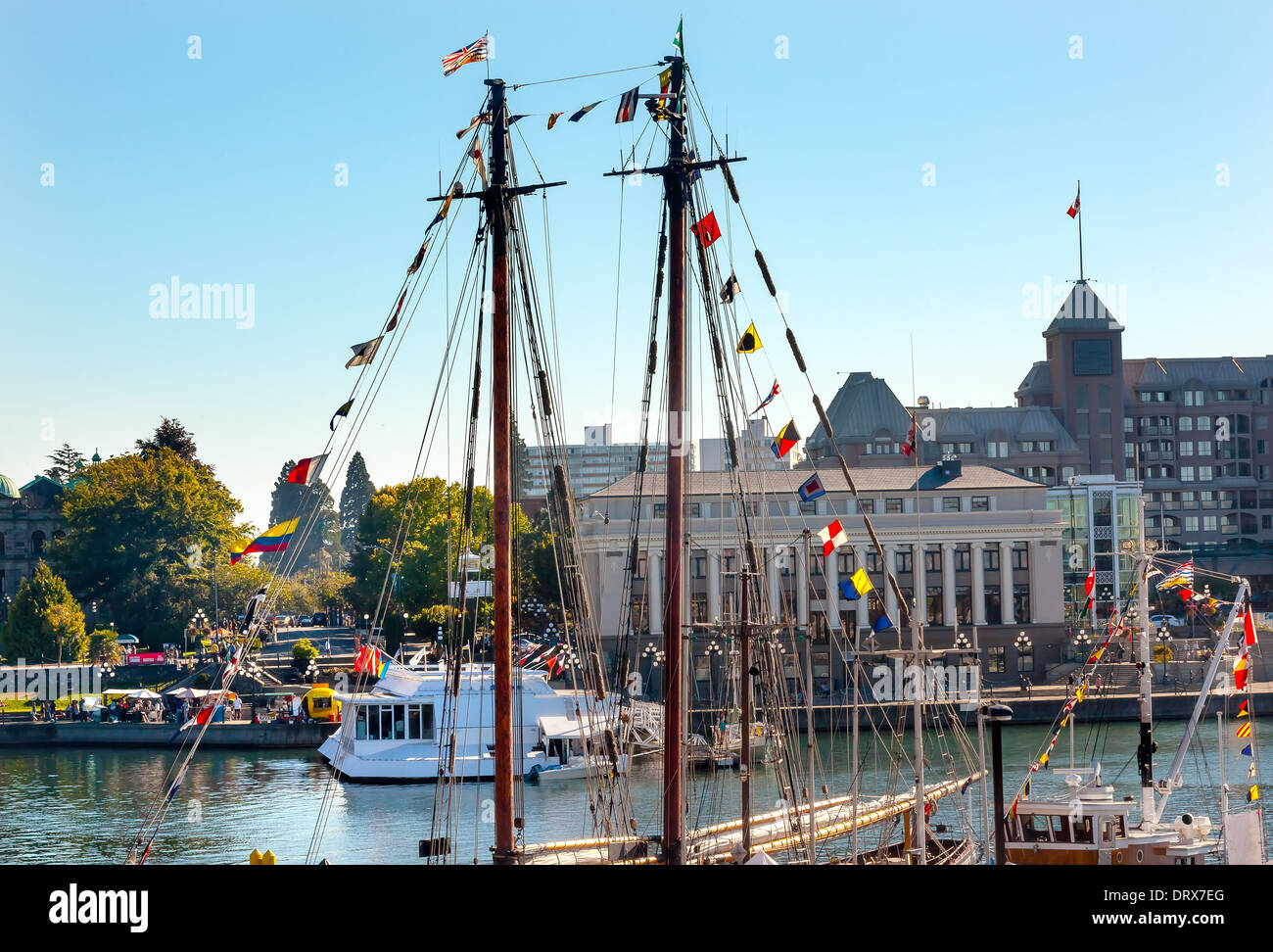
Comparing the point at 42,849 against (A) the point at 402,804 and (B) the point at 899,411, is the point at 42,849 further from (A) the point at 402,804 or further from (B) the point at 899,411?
(B) the point at 899,411

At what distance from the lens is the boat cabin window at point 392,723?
49625 mm

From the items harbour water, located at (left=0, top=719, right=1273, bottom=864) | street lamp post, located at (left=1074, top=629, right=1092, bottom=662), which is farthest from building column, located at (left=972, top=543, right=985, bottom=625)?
harbour water, located at (left=0, top=719, right=1273, bottom=864)

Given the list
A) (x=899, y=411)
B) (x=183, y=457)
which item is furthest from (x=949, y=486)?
(x=183, y=457)

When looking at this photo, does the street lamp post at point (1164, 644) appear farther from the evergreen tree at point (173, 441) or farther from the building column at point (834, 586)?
the evergreen tree at point (173, 441)

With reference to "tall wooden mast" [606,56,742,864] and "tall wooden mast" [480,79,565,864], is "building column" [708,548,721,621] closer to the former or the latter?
A: "tall wooden mast" [606,56,742,864]

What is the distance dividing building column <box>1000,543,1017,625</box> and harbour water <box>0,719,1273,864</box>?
686 inches

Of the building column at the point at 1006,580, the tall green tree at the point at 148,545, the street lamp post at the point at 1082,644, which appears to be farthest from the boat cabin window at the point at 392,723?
the tall green tree at the point at 148,545

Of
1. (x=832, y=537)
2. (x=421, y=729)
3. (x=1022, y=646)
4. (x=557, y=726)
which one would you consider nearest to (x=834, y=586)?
(x=1022, y=646)

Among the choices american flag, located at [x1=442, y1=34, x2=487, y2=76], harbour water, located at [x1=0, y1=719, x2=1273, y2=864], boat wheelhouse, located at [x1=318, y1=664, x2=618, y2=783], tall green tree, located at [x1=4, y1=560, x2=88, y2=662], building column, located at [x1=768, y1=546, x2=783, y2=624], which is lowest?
harbour water, located at [x1=0, y1=719, x2=1273, y2=864]

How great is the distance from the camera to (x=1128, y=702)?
61781 millimetres

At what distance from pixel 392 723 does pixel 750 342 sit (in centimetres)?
3150

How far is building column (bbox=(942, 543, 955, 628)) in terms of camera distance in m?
73.9

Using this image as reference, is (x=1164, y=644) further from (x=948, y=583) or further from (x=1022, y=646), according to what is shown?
(x=948, y=583)

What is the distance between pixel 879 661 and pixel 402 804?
3587 cm
